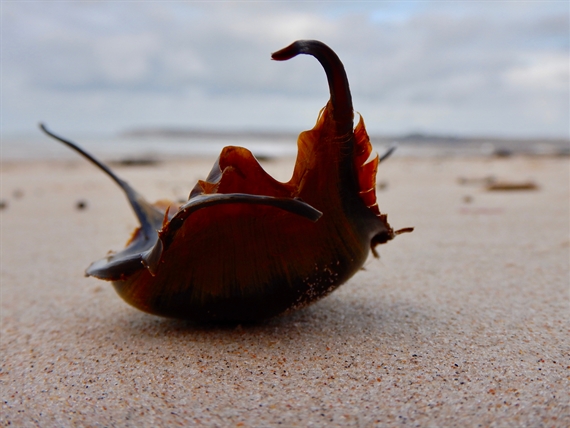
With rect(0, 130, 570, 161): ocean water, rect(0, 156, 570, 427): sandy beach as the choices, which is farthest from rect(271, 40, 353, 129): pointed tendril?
rect(0, 130, 570, 161): ocean water

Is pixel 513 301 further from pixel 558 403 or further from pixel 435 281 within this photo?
pixel 558 403

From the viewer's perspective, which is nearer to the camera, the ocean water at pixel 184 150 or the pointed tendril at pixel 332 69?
the pointed tendril at pixel 332 69

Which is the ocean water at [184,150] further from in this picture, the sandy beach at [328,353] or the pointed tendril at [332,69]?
the pointed tendril at [332,69]

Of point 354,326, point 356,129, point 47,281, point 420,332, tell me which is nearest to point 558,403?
point 420,332

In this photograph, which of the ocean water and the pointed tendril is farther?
the ocean water

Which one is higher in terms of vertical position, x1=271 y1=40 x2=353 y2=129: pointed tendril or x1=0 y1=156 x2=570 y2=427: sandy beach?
x1=271 y1=40 x2=353 y2=129: pointed tendril

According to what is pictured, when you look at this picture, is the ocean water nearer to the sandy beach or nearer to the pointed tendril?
the sandy beach

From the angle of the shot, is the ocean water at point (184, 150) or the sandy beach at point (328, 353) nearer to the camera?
the sandy beach at point (328, 353)

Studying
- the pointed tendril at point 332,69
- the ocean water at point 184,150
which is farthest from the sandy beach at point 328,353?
the ocean water at point 184,150

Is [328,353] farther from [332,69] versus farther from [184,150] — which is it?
[184,150]

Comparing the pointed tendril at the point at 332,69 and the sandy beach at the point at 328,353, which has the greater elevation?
the pointed tendril at the point at 332,69
